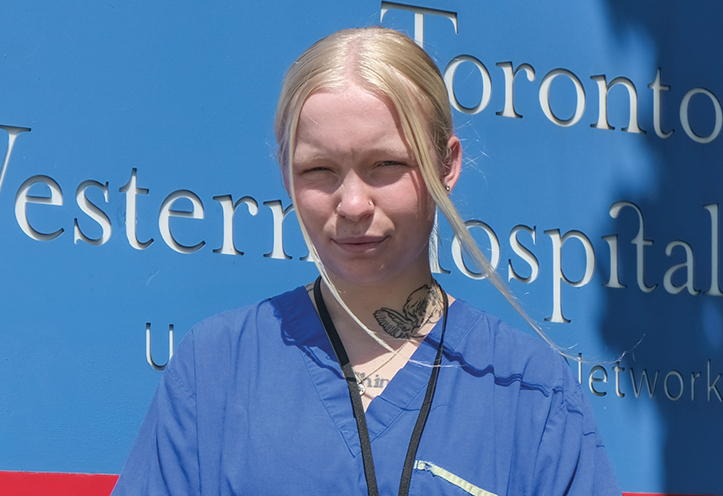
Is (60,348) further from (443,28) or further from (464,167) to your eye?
(443,28)

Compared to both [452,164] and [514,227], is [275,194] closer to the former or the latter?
[514,227]

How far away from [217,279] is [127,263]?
9.0 inches

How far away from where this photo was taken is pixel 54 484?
6.45 ft

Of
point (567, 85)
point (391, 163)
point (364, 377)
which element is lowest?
point (364, 377)

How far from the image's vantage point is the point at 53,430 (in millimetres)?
1983

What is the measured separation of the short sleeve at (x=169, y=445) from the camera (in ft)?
3.59

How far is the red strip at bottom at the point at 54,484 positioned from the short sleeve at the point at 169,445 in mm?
918

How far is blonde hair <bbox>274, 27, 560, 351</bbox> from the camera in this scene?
3.63 ft

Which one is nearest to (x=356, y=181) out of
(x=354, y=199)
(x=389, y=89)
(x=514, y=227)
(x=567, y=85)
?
(x=354, y=199)

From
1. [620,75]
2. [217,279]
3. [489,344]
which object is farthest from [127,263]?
[620,75]

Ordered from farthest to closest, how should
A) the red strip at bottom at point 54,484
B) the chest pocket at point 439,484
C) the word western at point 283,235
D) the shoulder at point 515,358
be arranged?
the word western at point 283,235, the red strip at bottom at point 54,484, the shoulder at point 515,358, the chest pocket at point 439,484

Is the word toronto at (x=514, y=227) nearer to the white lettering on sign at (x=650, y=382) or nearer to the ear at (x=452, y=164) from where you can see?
the white lettering on sign at (x=650, y=382)

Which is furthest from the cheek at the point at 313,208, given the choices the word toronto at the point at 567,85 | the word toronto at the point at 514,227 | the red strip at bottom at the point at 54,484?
the word toronto at the point at 567,85

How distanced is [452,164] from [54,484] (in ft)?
4.31
